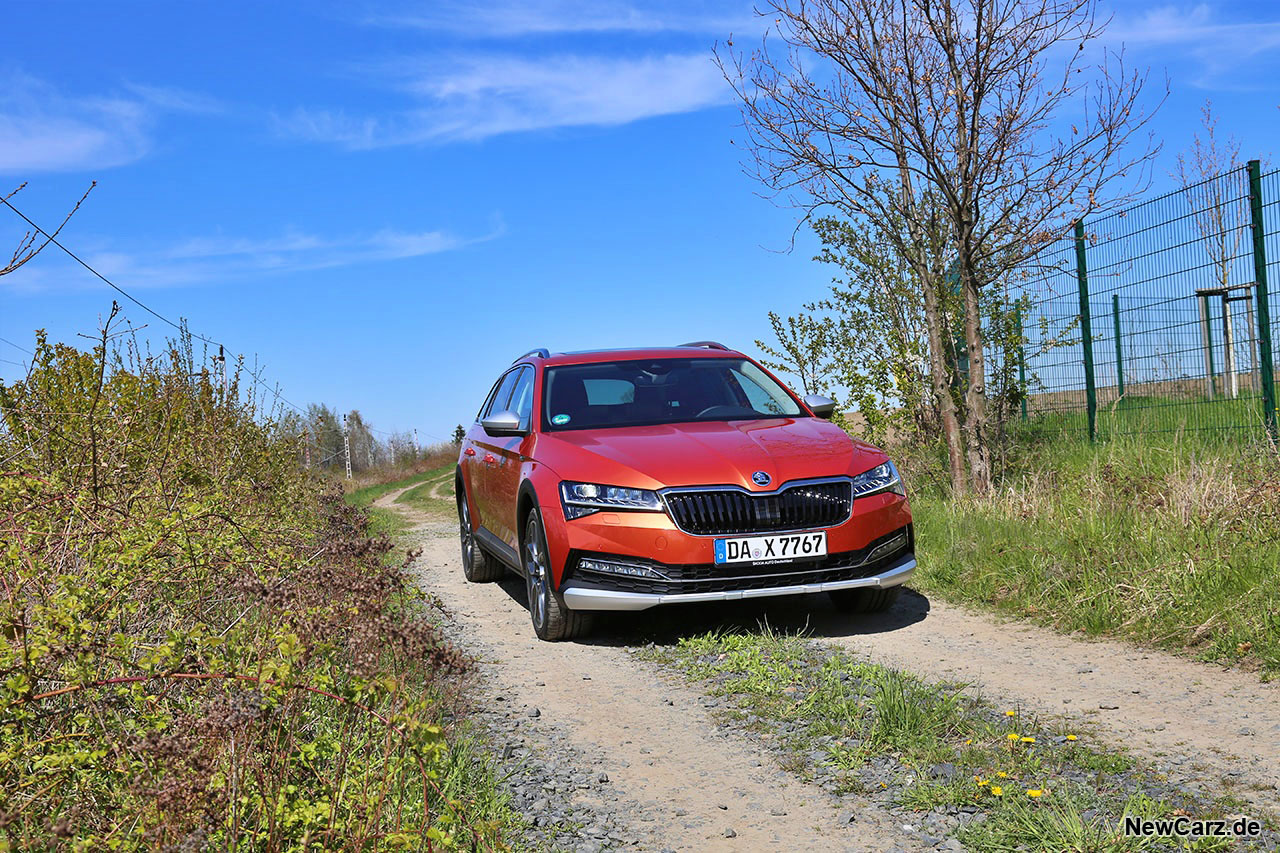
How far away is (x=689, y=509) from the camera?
19.8ft

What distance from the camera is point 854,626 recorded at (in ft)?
21.4

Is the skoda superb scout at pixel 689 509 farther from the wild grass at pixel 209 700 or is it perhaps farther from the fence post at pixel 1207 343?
the fence post at pixel 1207 343

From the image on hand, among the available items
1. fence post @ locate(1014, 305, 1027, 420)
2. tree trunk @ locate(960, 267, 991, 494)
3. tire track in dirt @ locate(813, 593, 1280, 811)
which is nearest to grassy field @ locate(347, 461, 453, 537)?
tire track in dirt @ locate(813, 593, 1280, 811)

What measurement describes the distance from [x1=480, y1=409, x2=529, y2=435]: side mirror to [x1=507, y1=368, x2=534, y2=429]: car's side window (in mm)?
83

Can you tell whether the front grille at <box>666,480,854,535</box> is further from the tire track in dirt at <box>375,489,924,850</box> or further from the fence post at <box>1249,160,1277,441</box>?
the fence post at <box>1249,160,1277,441</box>

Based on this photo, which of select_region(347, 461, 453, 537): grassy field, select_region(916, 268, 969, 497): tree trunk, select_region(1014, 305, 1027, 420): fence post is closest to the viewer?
select_region(916, 268, 969, 497): tree trunk

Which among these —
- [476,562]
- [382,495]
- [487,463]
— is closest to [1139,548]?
[487,463]

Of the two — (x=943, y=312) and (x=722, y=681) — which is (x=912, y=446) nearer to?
(x=943, y=312)

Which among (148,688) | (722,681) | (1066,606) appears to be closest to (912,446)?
(1066,606)

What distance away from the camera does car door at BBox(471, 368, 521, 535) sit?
8.17 m

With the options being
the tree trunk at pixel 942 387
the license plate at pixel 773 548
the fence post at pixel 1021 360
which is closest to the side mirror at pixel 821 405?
the license plate at pixel 773 548

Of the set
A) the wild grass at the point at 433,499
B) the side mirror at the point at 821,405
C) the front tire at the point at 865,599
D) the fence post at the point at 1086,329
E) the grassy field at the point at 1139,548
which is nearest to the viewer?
the grassy field at the point at 1139,548

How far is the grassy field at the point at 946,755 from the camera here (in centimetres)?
325

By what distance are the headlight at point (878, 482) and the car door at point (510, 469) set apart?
2173 millimetres
